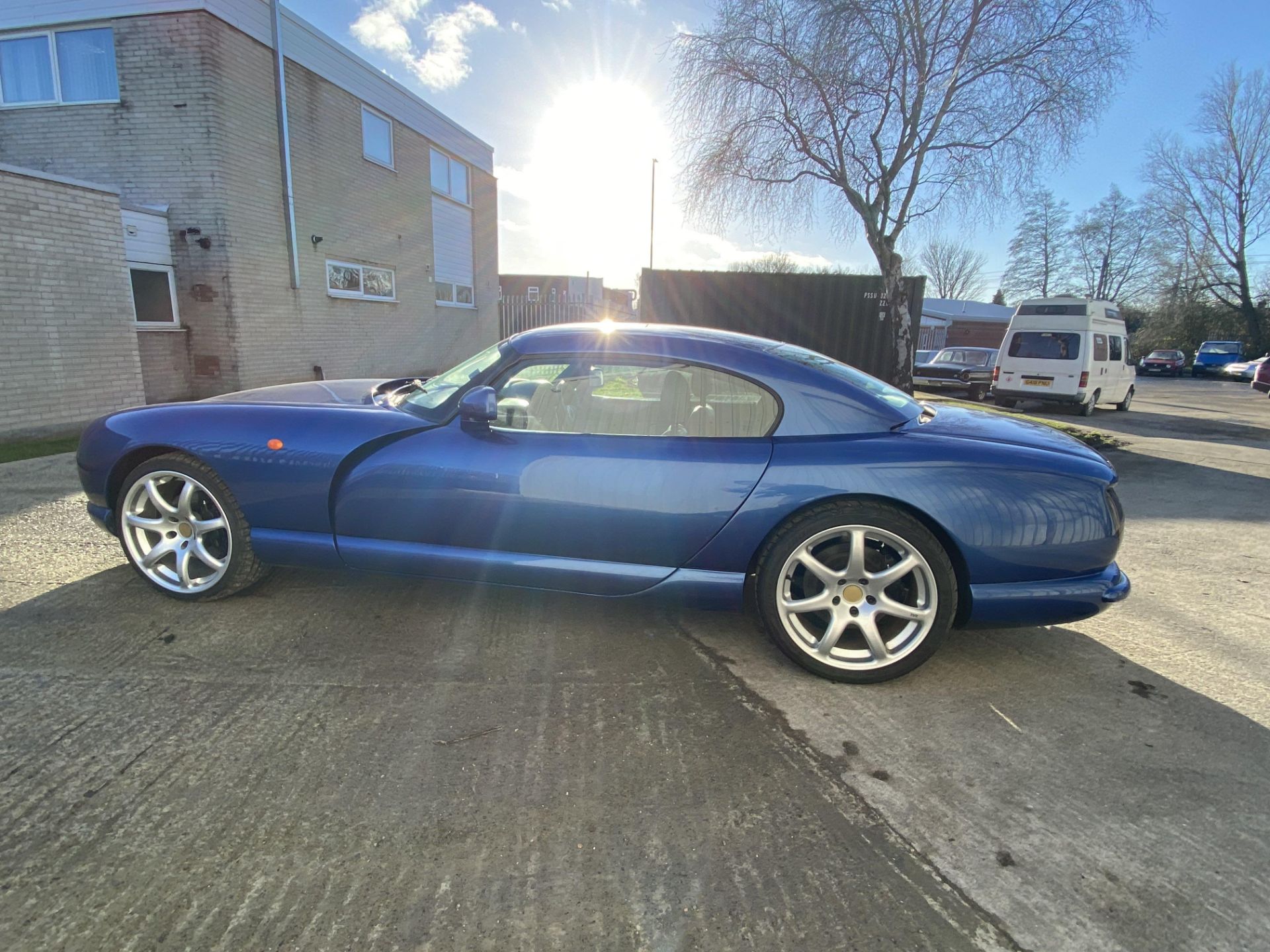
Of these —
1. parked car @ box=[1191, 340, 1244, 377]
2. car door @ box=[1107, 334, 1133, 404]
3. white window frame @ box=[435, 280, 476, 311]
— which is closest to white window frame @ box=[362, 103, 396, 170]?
white window frame @ box=[435, 280, 476, 311]

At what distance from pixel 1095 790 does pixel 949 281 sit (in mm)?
72090

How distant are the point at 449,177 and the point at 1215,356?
37061 mm

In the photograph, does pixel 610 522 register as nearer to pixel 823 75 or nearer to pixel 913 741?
pixel 913 741

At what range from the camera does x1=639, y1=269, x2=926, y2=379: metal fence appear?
12.3m

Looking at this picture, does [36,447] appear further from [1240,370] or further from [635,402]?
[1240,370]

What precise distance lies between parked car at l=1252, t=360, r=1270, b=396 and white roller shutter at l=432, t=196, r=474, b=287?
73.3 feet

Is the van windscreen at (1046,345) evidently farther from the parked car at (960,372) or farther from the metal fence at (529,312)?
the metal fence at (529,312)

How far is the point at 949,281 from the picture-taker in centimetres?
6462

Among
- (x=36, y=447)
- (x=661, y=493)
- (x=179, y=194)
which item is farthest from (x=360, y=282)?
(x=661, y=493)

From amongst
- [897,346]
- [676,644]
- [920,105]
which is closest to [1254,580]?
[676,644]

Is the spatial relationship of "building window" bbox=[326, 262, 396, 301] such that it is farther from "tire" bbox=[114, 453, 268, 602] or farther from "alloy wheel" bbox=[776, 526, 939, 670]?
"alloy wheel" bbox=[776, 526, 939, 670]

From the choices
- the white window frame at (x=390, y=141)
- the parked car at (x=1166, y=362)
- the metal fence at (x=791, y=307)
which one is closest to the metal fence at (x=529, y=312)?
the white window frame at (x=390, y=141)

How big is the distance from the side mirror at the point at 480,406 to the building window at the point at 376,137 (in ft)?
41.9

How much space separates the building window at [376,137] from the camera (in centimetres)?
1303
